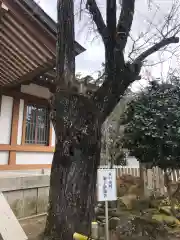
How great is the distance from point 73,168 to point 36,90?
5.10 metres

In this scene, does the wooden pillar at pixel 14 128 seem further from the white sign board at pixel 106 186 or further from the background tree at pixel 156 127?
the white sign board at pixel 106 186

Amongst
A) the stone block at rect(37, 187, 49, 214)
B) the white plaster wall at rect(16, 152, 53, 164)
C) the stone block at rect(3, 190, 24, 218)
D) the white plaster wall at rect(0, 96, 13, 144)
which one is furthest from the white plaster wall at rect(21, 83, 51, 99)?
the stone block at rect(3, 190, 24, 218)

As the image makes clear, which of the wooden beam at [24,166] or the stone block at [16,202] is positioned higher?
the wooden beam at [24,166]

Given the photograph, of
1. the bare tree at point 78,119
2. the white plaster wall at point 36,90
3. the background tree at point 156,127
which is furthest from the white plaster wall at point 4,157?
the bare tree at point 78,119

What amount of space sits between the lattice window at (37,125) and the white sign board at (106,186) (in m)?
4.35

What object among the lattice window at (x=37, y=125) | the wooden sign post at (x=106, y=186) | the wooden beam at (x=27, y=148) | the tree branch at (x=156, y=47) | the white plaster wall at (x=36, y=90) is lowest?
the wooden sign post at (x=106, y=186)

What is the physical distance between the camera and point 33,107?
821 cm

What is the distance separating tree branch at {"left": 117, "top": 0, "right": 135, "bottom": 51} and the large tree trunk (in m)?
1.16

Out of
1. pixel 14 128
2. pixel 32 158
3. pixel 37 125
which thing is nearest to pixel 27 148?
pixel 32 158

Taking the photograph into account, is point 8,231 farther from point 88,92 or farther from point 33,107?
point 33,107

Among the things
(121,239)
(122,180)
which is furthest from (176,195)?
(121,239)

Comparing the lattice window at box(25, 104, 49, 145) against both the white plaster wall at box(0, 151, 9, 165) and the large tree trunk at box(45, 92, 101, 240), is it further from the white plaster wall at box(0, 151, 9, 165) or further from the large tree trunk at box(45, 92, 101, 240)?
the large tree trunk at box(45, 92, 101, 240)

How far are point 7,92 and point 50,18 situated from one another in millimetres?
2715

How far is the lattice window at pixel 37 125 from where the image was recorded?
7973mm
